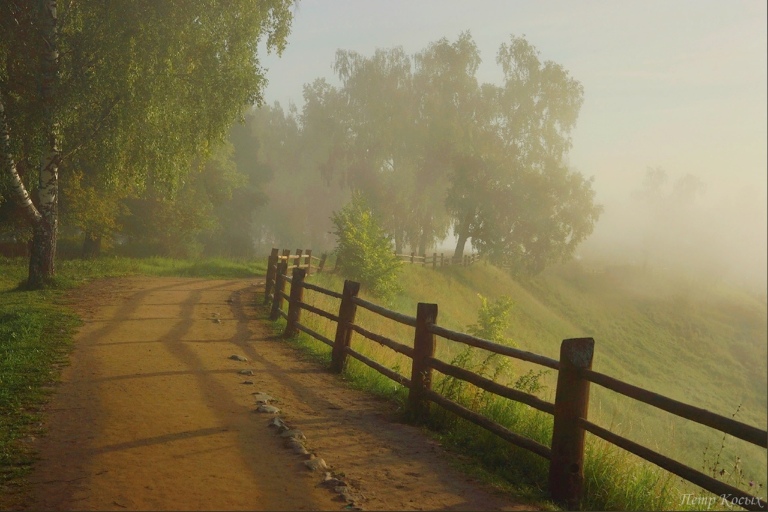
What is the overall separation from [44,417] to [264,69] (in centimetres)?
1482

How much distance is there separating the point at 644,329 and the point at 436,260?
15.3m

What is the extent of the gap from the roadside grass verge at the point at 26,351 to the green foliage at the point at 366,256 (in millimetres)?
8911

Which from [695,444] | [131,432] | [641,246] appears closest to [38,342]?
[131,432]

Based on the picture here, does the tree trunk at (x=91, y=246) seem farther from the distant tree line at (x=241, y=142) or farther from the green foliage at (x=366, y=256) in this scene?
the green foliage at (x=366, y=256)

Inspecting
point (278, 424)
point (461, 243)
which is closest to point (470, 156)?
point (461, 243)

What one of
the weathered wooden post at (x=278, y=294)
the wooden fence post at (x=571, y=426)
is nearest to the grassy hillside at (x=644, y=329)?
the weathered wooden post at (x=278, y=294)

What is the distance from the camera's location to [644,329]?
44.0 m

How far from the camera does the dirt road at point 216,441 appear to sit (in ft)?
17.1

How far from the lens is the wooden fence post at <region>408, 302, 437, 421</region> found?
8.08 meters

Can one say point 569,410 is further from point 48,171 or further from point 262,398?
point 48,171

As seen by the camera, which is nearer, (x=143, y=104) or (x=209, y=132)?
(x=143, y=104)

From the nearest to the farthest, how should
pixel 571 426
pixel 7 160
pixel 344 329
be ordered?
pixel 571 426, pixel 344 329, pixel 7 160

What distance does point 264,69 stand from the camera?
65.0 feet

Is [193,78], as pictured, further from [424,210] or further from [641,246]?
[641,246]
